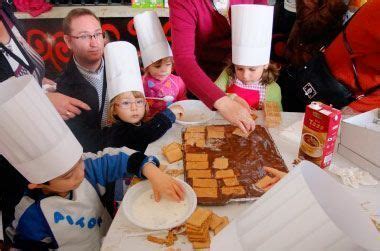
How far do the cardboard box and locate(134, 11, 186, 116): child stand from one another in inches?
38.7

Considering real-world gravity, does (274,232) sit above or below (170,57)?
above

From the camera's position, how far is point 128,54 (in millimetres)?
1721

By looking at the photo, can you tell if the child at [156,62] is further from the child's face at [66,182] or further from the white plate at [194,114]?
the child's face at [66,182]

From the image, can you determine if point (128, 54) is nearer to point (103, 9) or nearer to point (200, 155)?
point (200, 155)

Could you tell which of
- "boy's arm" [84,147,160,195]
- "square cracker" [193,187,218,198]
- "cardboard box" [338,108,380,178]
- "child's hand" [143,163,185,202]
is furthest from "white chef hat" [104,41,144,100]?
"cardboard box" [338,108,380,178]

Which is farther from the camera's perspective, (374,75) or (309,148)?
(374,75)

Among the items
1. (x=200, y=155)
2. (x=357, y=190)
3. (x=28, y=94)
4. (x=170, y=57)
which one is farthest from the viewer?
(x=170, y=57)

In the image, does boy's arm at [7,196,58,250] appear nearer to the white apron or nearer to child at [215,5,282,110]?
the white apron

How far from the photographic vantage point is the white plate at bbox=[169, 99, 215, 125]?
5.29ft

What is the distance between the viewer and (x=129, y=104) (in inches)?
65.0

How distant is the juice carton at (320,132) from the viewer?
1146 mm

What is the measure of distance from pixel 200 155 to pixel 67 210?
0.53m

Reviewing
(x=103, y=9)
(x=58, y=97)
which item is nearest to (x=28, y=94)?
(x=58, y=97)

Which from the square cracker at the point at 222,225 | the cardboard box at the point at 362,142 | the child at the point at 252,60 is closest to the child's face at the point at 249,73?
the child at the point at 252,60
